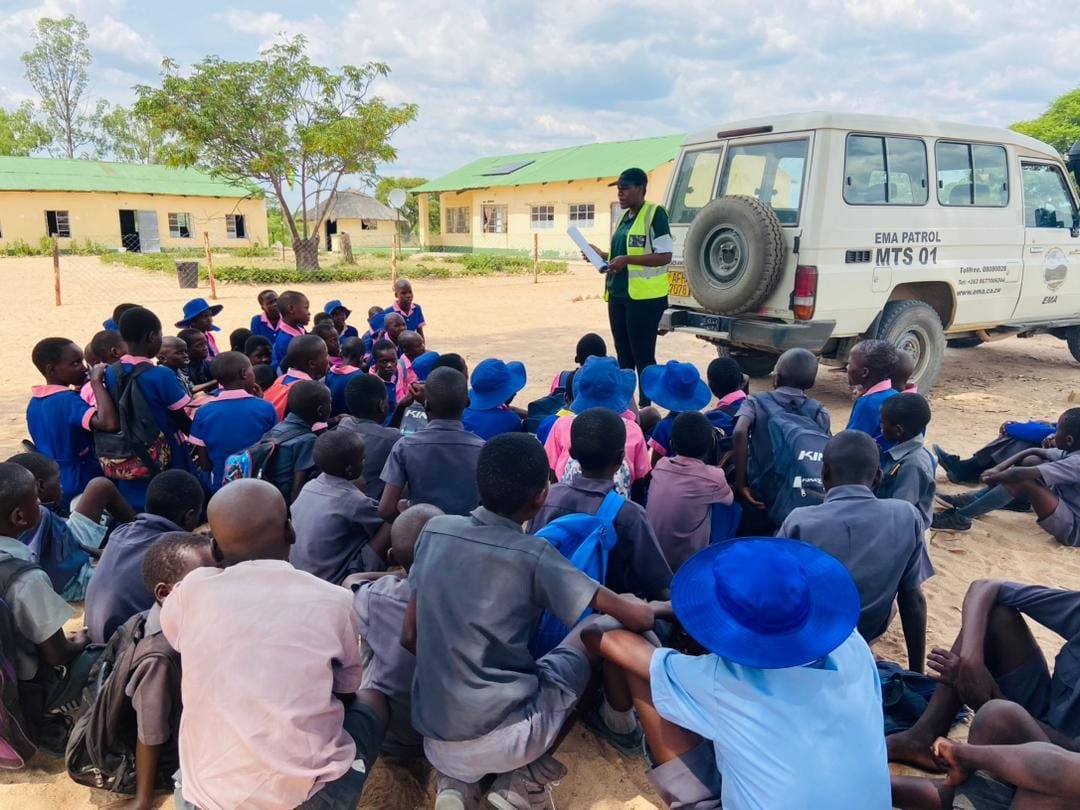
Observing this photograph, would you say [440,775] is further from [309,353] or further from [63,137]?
[63,137]

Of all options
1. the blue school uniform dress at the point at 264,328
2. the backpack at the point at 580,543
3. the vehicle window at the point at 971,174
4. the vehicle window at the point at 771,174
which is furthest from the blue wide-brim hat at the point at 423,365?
the vehicle window at the point at 971,174

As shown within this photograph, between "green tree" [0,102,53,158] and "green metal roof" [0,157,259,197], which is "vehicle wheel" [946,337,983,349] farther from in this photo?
"green tree" [0,102,53,158]

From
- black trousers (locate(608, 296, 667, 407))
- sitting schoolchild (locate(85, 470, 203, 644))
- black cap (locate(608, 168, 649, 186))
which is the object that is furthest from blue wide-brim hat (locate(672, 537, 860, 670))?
black cap (locate(608, 168, 649, 186))

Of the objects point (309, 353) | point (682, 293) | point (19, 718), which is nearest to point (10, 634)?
point (19, 718)

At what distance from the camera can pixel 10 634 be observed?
2.15m

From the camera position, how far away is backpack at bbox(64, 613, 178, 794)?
2049 mm

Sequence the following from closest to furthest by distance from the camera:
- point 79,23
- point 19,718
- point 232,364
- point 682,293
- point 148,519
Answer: point 19,718 → point 148,519 → point 232,364 → point 682,293 → point 79,23

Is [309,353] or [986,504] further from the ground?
[309,353]

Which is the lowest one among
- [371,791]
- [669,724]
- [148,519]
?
[371,791]

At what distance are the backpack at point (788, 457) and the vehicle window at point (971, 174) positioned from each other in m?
3.65

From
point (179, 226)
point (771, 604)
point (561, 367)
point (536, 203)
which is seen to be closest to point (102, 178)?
point (179, 226)

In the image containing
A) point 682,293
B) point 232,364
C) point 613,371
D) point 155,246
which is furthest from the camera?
point 155,246

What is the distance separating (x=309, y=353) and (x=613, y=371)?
5.75ft

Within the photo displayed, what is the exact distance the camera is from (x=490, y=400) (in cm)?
369
